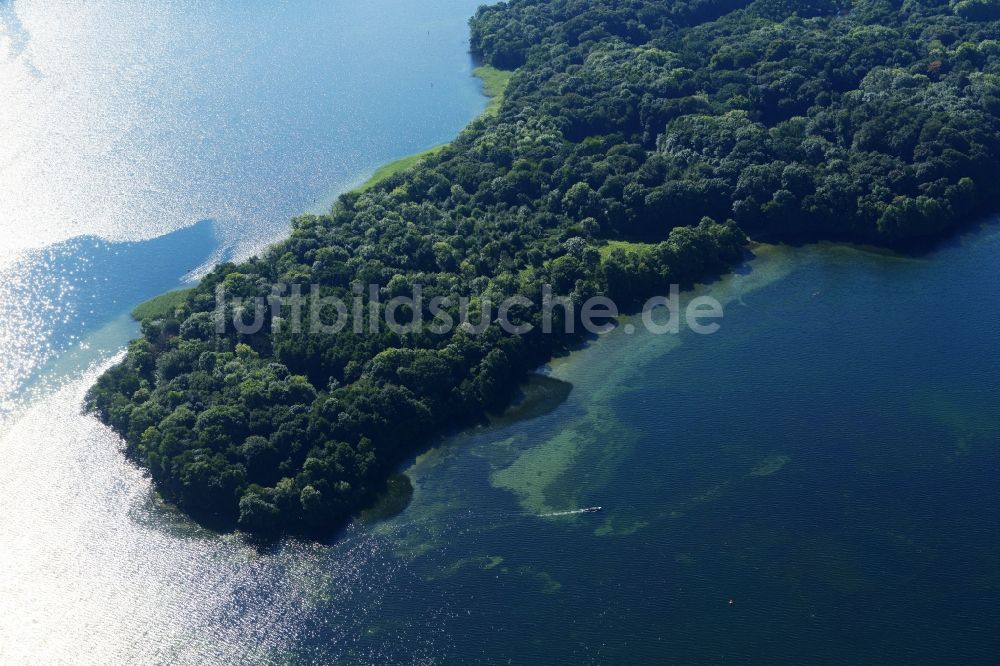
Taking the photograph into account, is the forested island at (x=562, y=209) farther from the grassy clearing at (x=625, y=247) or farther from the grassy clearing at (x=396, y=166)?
the grassy clearing at (x=396, y=166)

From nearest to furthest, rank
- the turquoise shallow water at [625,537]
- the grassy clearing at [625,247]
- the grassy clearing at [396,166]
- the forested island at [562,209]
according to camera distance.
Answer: the turquoise shallow water at [625,537]
the forested island at [562,209]
the grassy clearing at [625,247]
the grassy clearing at [396,166]

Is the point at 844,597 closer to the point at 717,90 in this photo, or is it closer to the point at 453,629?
the point at 453,629

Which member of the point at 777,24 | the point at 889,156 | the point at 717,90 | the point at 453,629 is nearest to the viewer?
the point at 453,629

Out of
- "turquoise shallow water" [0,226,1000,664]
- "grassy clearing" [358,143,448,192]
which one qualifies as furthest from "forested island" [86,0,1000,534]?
"turquoise shallow water" [0,226,1000,664]

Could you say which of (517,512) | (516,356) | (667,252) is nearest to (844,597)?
(517,512)

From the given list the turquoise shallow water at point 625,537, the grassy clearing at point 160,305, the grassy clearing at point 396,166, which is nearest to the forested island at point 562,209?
the grassy clearing at point 160,305

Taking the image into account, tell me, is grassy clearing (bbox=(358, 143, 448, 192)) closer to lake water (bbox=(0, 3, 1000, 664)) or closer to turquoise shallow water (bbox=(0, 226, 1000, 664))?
lake water (bbox=(0, 3, 1000, 664))
